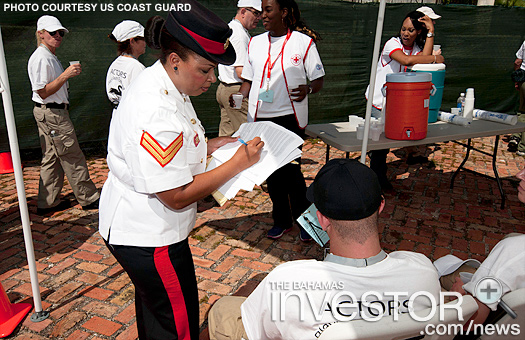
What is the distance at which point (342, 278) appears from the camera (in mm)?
1410

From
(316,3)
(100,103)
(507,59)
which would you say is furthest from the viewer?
(507,59)

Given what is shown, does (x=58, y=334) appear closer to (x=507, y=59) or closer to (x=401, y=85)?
(x=401, y=85)

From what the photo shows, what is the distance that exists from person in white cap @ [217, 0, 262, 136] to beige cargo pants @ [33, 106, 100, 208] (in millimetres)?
1893

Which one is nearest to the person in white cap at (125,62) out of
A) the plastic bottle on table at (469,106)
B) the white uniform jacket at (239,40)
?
the white uniform jacket at (239,40)

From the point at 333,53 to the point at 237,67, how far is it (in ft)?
12.0

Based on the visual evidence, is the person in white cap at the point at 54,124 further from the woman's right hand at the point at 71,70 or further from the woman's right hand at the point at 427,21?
the woman's right hand at the point at 427,21

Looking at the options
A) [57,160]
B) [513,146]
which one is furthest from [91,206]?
[513,146]

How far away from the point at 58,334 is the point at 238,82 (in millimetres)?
3540

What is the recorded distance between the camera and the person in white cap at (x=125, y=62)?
167 inches

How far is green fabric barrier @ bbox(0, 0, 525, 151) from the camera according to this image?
6367 millimetres

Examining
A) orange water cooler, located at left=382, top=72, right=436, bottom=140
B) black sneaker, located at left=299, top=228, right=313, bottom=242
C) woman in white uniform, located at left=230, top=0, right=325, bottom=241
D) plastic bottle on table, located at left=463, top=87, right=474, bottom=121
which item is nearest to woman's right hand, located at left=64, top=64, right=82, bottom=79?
woman in white uniform, located at left=230, top=0, right=325, bottom=241

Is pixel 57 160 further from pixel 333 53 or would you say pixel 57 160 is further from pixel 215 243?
pixel 333 53

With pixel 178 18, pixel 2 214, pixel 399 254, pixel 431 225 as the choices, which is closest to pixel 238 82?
pixel 431 225

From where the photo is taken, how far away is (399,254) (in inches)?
64.7
